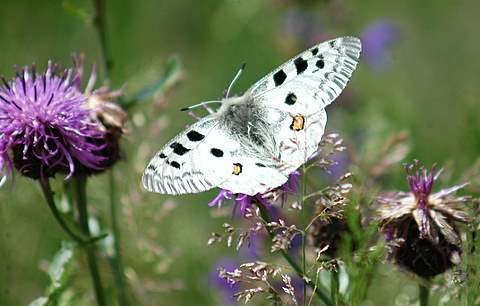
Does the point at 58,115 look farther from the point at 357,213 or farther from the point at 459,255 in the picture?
the point at 459,255

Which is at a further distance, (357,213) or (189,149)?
(189,149)

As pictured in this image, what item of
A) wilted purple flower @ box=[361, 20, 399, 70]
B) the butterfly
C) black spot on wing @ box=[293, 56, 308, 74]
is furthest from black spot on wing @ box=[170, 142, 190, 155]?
wilted purple flower @ box=[361, 20, 399, 70]

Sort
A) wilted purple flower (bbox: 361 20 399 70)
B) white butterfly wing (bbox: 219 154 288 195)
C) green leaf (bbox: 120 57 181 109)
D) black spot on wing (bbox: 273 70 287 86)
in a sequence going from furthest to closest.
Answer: wilted purple flower (bbox: 361 20 399 70) < green leaf (bbox: 120 57 181 109) < black spot on wing (bbox: 273 70 287 86) < white butterfly wing (bbox: 219 154 288 195)

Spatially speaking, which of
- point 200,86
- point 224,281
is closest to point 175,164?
point 224,281

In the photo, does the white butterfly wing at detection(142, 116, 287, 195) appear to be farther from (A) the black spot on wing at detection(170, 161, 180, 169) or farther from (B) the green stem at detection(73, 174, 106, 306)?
(B) the green stem at detection(73, 174, 106, 306)

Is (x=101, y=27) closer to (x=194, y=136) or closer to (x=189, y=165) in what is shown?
(x=194, y=136)

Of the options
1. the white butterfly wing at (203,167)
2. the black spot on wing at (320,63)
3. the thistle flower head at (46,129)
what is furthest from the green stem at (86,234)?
the black spot on wing at (320,63)

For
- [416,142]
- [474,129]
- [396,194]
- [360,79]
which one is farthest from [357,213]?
[360,79]

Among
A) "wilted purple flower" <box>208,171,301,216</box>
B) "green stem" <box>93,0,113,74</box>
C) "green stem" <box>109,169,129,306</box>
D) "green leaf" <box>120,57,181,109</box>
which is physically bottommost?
"green stem" <box>109,169,129,306</box>
